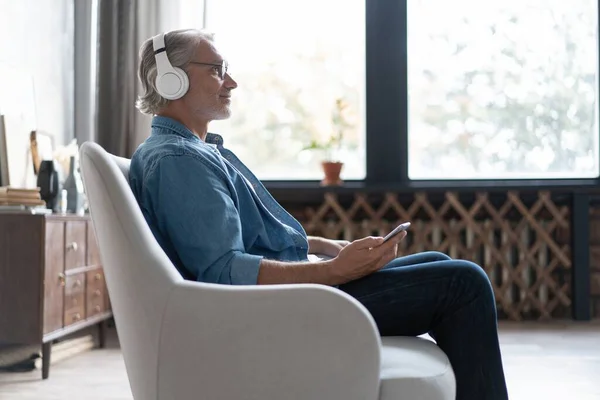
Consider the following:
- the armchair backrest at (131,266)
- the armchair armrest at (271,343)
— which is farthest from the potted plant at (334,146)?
the armchair armrest at (271,343)

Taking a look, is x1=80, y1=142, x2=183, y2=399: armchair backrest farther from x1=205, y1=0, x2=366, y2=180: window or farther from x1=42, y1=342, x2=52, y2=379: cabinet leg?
x1=205, y1=0, x2=366, y2=180: window

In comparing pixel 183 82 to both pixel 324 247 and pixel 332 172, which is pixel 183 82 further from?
pixel 332 172

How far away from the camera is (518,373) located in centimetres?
261

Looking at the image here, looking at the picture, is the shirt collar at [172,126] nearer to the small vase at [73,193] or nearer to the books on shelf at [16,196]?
the books on shelf at [16,196]

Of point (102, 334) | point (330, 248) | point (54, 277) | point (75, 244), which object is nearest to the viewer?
point (330, 248)

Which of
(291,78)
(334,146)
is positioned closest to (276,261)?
(334,146)

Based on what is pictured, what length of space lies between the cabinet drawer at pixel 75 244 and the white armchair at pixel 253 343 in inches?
68.3

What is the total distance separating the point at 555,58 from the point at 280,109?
141 centimetres

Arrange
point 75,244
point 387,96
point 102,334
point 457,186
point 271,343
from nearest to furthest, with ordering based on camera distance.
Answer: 1. point 271,343
2. point 75,244
3. point 102,334
4. point 457,186
5. point 387,96

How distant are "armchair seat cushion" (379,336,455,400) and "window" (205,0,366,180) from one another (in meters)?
2.89

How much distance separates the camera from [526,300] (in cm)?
385

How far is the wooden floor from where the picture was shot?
2307 millimetres

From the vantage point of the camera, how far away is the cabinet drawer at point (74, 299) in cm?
274

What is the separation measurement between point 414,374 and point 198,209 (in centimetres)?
41
